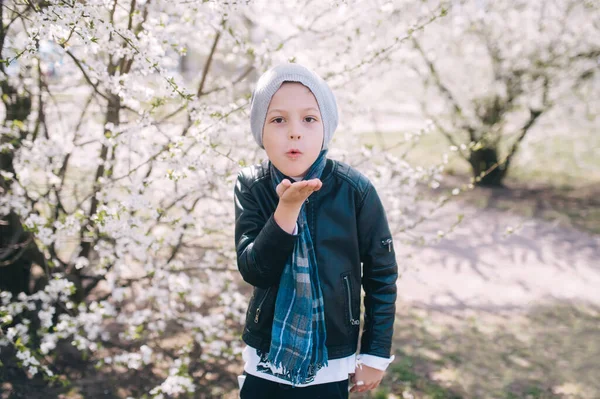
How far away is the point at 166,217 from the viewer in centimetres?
289

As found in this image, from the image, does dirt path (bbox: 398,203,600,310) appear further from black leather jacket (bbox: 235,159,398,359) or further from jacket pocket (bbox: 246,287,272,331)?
jacket pocket (bbox: 246,287,272,331)

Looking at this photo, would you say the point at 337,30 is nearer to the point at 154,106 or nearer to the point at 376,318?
the point at 154,106

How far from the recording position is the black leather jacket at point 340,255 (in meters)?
1.75

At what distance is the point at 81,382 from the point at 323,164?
90.0 inches

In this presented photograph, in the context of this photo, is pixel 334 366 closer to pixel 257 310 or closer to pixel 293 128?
pixel 257 310

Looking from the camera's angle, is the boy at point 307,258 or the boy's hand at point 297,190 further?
the boy at point 307,258

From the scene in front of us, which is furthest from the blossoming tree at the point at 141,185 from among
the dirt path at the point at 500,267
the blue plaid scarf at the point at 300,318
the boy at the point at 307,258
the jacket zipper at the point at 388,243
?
the dirt path at the point at 500,267

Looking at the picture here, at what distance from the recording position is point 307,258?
5.57 ft

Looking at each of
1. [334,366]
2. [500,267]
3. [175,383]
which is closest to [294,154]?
[334,366]

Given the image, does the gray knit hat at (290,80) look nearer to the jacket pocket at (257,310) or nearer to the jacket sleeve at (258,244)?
the jacket sleeve at (258,244)

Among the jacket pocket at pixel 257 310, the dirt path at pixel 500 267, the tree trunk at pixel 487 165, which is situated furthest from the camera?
the tree trunk at pixel 487 165

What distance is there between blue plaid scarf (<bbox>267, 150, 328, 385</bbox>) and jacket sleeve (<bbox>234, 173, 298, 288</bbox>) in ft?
0.16

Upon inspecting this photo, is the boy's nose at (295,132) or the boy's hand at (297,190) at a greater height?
the boy's nose at (295,132)

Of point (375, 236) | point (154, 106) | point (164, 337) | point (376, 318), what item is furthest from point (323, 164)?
point (164, 337)
